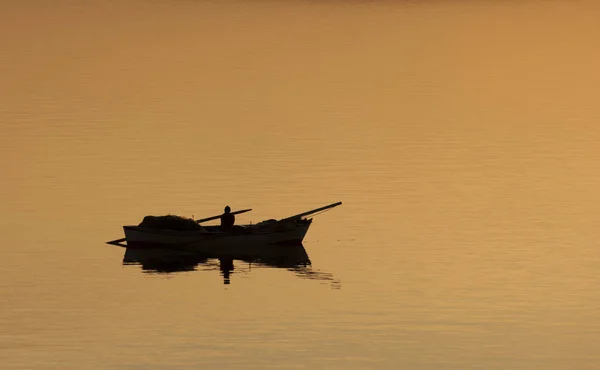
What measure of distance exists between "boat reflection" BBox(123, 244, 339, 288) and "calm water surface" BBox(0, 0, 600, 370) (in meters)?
0.35

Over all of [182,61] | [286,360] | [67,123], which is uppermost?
[182,61]

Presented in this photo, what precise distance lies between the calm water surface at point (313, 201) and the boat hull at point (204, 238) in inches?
62.3

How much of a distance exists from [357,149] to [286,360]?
5587 cm

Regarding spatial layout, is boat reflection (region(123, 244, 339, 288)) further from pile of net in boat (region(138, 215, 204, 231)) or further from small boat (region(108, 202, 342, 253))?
pile of net in boat (region(138, 215, 204, 231))

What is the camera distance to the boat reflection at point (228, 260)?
76.5 meters

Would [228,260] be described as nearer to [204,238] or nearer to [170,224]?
[204,238]

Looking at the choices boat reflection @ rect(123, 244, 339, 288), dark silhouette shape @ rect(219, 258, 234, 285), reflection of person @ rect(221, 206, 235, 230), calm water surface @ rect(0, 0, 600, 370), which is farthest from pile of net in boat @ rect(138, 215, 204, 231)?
dark silhouette shape @ rect(219, 258, 234, 285)

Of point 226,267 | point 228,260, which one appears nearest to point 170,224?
point 228,260

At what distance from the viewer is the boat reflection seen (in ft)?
251

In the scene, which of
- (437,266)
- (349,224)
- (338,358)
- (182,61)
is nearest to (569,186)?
(349,224)

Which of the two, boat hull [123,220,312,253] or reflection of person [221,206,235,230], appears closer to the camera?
boat hull [123,220,312,253]

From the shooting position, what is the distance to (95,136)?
388ft

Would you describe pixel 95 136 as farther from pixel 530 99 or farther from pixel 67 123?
pixel 530 99

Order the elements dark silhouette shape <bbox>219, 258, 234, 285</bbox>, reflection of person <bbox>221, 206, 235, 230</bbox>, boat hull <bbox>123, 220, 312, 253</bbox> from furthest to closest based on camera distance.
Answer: reflection of person <bbox>221, 206, 235, 230</bbox>, boat hull <bbox>123, 220, 312, 253</bbox>, dark silhouette shape <bbox>219, 258, 234, 285</bbox>
